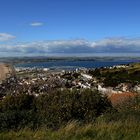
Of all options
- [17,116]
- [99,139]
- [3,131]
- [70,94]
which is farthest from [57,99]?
[99,139]

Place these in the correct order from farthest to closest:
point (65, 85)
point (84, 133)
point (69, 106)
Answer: point (65, 85)
point (69, 106)
point (84, 133)

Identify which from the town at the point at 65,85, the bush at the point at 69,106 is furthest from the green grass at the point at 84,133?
the town at the point at 65,85

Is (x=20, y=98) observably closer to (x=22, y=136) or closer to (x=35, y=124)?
(x=35, y=124)

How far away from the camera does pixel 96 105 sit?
20.1 m

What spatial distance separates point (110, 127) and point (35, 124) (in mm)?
Result: 2928

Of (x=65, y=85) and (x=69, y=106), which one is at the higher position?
(x=69, y=106)

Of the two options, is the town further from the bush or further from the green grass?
the green grass

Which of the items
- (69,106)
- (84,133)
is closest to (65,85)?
(69,106)

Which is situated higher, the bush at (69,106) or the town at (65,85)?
the bush at (69,106)

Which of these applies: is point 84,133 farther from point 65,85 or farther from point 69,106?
point 65,85

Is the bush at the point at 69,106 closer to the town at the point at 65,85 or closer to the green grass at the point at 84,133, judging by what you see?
the green grass at the point at 84,133

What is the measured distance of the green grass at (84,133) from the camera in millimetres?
11719

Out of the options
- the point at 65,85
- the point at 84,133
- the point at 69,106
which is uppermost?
the point at 84,133

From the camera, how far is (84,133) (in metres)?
12.2
